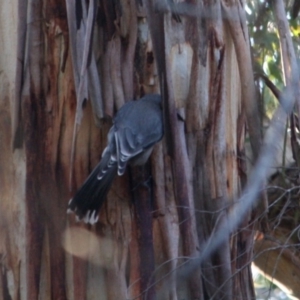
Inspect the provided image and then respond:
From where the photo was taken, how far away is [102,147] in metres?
2.89

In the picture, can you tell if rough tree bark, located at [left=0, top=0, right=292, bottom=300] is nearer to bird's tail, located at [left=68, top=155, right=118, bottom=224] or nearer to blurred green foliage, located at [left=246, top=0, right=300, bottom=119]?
bird's tail, located at [left=68, top=155, right=118, bottom=224]

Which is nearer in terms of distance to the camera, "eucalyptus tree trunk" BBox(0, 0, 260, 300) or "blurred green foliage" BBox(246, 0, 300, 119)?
"eucalyptus tree trunk" BBox(0, 0, 260, 300)

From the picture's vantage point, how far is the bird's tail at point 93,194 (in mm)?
2674

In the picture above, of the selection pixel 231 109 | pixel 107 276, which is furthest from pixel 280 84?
pixel 107 276

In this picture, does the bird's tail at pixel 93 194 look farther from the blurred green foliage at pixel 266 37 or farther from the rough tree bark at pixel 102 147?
the blurred green foliage at pixel 266 37

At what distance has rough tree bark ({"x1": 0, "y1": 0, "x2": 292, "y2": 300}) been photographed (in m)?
2.80

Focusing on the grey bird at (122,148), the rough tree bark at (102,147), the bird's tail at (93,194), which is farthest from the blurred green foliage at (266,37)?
the bird's tail at (93,194)

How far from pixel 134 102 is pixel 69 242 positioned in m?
0.58

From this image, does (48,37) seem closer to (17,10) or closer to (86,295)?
(17,10)

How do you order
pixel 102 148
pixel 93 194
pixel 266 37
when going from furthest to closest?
pixel 266 37 → pixel 102 148 → pixel 93 194

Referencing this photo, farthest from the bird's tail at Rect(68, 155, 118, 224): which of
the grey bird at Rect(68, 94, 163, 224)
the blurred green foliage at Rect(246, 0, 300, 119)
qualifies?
the blurred green foliage at Rect(246, 0, 300, 119)

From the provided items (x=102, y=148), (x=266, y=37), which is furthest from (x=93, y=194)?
(x=266, y=37)

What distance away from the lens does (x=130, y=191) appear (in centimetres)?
283

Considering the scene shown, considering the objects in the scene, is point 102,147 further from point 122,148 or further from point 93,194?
point 93,194
